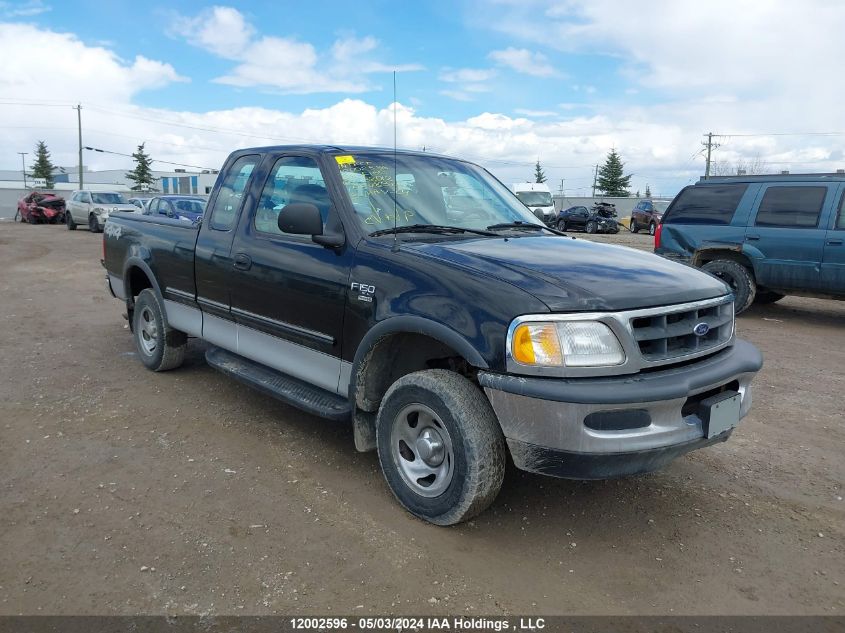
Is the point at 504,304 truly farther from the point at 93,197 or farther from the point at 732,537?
the point at 93,197

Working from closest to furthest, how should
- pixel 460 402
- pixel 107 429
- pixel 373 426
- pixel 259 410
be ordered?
pixel 460 402 < pixel 373 426 < pixel 107 429 < pixel 259 410

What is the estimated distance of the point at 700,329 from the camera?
3.16m

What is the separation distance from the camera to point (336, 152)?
4.12 meters

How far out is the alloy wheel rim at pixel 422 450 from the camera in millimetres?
3203

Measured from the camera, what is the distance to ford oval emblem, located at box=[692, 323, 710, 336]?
3.13 meters

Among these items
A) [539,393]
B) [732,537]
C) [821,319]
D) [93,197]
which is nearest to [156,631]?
[539,393]

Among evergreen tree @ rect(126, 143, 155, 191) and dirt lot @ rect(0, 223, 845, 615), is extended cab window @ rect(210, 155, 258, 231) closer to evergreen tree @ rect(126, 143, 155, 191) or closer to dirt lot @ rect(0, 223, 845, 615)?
dirt lot @ rect(0, 223, 845, 615)

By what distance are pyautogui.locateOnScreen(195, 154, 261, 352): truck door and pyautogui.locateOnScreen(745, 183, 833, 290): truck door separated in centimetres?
703

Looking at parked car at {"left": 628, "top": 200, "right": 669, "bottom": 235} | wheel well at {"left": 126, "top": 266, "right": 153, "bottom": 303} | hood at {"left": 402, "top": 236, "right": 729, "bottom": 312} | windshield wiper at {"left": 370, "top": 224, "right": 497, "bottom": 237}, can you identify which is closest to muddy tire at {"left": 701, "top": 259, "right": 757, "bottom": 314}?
hood at {"left": 402, "top": 236, "right": 729, "bottom": 312}

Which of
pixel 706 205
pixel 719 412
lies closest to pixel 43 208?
pixel 706 205

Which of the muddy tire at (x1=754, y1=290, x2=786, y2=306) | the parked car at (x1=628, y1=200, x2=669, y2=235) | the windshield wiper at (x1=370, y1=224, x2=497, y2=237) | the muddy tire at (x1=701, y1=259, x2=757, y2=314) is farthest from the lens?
the parked car at (x1=628, y1=200, x2=669, y2=235)

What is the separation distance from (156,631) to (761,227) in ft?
28.6

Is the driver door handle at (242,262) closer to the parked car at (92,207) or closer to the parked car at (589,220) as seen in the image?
the parked car at (92,207)

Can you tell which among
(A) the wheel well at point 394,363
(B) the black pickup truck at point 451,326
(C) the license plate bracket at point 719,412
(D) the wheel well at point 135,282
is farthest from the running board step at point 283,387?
(C) the license plate bracket at point 719,412
